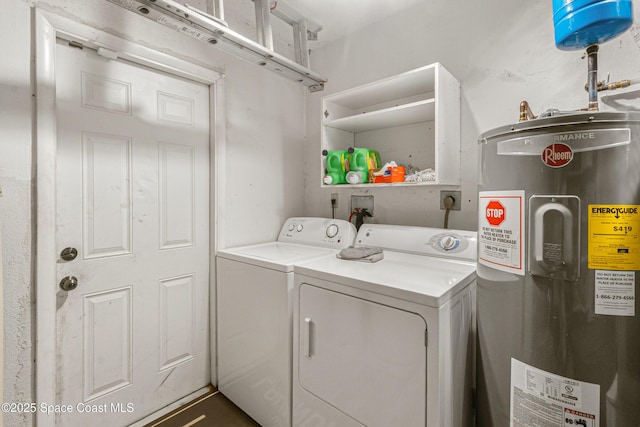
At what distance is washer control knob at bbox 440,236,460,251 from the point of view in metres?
1.51

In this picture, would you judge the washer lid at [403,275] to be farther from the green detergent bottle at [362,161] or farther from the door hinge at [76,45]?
the door hinge at [76,45]

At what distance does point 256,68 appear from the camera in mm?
2152

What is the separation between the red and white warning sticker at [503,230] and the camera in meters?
0.92

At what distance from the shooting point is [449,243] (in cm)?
152

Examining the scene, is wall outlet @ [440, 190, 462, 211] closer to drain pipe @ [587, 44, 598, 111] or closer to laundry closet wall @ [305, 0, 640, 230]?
laundry closet wall @ [305, 0, 640, 230]

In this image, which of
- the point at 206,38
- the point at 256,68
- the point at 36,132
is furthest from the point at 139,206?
the point at 256,68

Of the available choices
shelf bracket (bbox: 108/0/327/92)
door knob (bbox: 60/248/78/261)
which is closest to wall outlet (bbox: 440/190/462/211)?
shelf bracket (bbox: 108/0/327/92)

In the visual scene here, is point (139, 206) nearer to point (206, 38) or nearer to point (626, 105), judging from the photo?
point (206, 38)

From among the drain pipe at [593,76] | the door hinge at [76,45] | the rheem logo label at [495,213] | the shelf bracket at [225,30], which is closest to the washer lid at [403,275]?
the rheem logo label at [495,213]

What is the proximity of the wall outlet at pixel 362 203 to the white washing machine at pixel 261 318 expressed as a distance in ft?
0.98

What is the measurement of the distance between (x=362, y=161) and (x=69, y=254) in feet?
5.61

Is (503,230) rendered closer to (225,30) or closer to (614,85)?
(614,85)

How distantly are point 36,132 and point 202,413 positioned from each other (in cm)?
174

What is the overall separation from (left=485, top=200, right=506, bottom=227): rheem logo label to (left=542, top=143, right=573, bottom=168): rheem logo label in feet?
0.61
